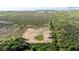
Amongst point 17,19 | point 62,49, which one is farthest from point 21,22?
point 62,49

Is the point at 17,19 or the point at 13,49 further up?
the point at 17,19
